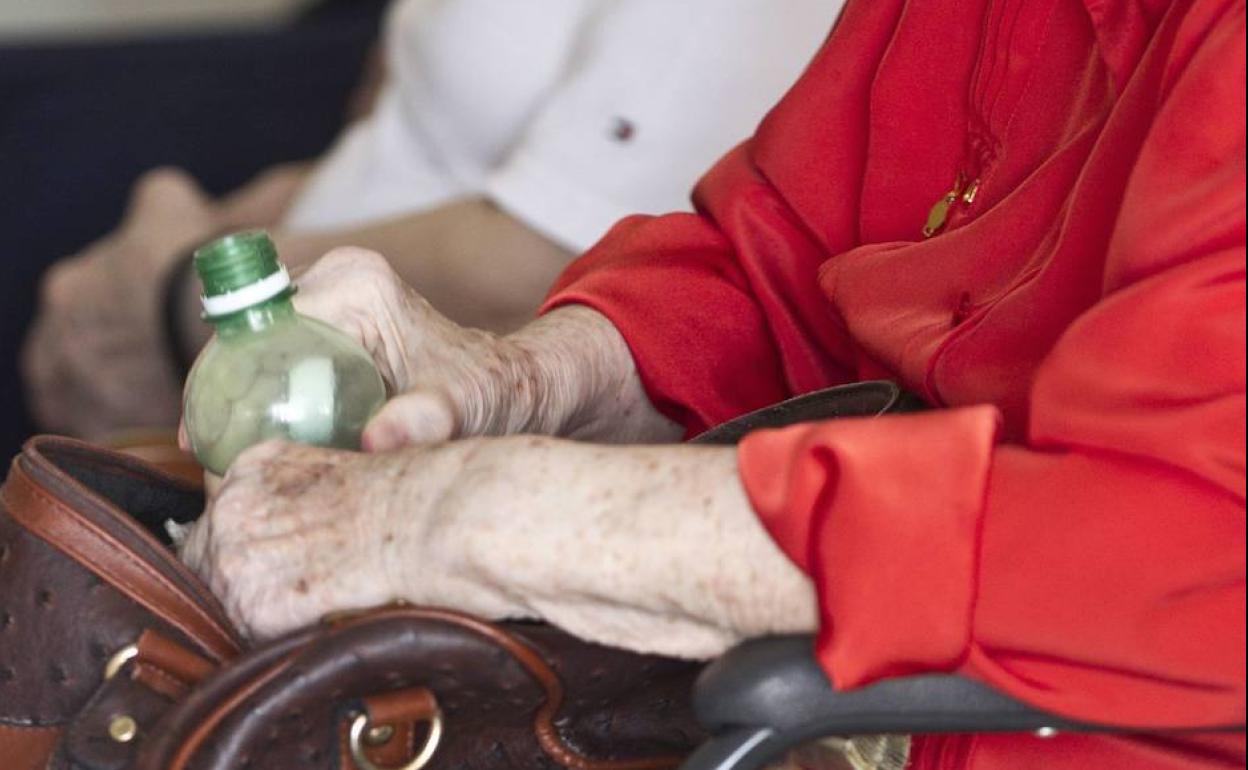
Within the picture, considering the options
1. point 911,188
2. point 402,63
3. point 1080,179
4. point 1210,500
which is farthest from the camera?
point 402,63

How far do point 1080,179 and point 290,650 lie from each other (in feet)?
1.40

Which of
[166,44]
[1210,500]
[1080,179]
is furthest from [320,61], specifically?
[1210,500]

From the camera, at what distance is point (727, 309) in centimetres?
108

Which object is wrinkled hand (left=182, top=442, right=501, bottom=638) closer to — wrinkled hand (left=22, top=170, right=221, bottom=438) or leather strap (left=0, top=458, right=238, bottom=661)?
leather strap (left=0, top=458, right=238, bottom=661)

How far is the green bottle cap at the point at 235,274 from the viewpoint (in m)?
0.77

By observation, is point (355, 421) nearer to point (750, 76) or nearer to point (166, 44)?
→ point (750, 76)

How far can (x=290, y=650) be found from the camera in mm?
711

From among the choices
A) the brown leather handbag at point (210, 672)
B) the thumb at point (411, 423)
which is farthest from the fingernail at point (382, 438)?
the brown leather handbag at point (210, 672)

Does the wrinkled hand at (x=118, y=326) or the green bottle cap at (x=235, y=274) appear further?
the wrinkled hand at (x=118, y=326)

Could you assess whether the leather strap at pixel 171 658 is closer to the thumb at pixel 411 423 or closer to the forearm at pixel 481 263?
the thumb at pixel 411 423

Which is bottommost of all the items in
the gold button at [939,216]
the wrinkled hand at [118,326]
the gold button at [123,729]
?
the wrinkled hand at [118,326]

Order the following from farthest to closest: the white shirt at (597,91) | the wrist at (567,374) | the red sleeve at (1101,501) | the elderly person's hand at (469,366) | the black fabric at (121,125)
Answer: the black fabric at (121,125), the white shirt at (597,91), the wrist at (567,374), the elderly person's hand at (469,366), the red sleeve at (1101,501)

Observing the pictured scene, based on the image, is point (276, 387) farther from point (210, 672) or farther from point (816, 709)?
point (816, 709)

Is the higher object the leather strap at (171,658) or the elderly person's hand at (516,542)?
the elderly person's hand at (516,542)
